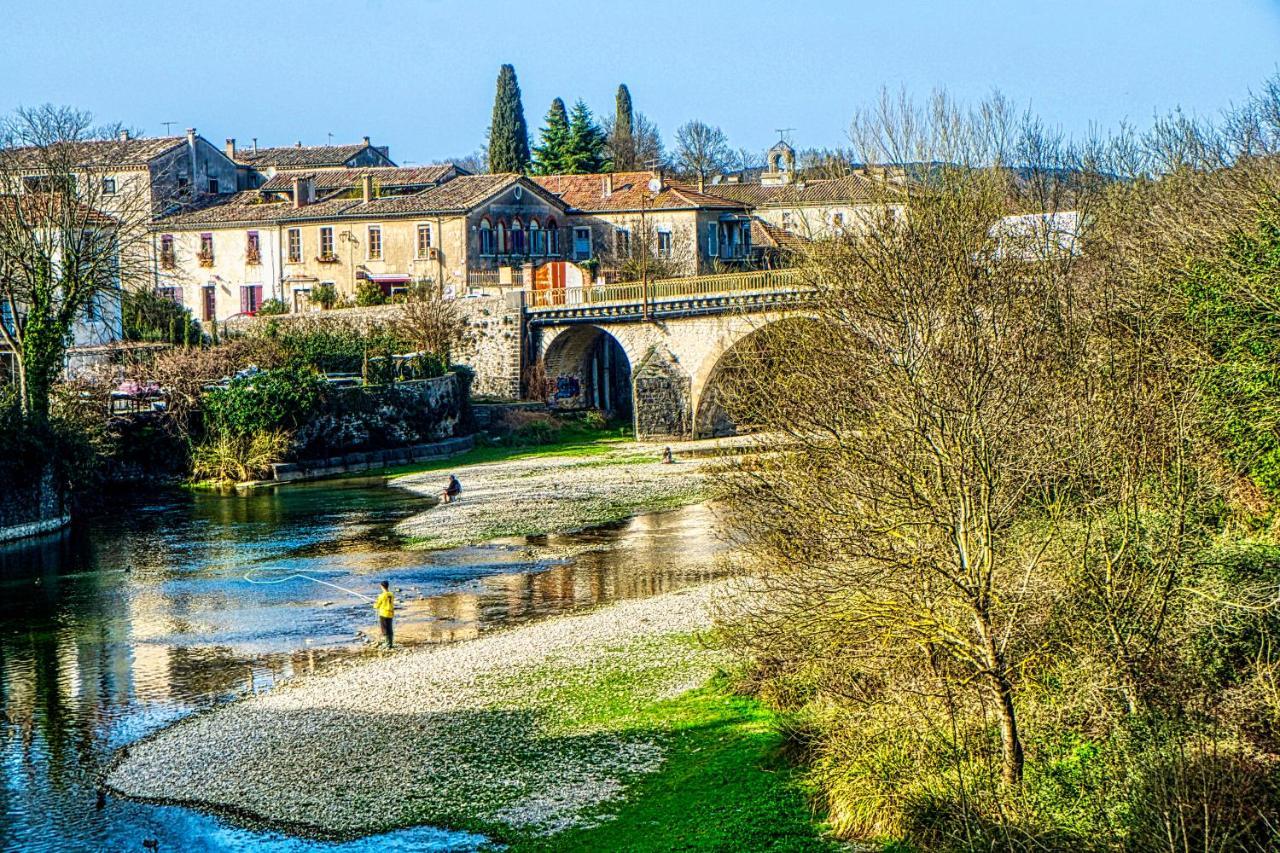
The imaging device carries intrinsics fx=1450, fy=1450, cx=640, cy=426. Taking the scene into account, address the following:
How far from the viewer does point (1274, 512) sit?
21.3m

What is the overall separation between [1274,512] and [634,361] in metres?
40.2

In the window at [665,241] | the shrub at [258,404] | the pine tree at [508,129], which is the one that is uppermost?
the pine tree at [508,129]

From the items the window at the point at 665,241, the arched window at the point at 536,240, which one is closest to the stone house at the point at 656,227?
the window at the point at 665,241

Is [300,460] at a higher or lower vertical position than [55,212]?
lower

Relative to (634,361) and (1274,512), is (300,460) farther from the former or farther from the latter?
(1274,512)

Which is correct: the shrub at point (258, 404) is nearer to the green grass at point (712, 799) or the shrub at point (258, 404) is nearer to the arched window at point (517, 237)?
the arched window at point (517, 237)

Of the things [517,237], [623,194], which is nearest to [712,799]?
[517,237]

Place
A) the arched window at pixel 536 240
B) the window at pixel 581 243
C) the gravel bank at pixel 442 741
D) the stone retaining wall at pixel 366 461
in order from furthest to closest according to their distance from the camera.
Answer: the window at pixel 581 243, the arched window at pixel 536 240, the stone retaining wall at pixel 366 461, the gravel bank at pixel 442 741

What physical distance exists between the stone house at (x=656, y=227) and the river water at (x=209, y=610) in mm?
Answer: 29620

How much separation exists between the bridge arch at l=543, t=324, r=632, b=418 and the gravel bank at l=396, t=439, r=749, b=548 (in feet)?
30.9

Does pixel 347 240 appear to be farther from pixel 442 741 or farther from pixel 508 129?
pixel 442 741

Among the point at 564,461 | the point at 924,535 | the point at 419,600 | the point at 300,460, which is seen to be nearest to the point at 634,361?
the point at 564,461

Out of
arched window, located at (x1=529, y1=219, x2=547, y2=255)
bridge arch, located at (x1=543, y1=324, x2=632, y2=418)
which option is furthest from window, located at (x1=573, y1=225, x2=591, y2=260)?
bridge arch, located at (x1=543, y1=324, x2=632, y2=418)

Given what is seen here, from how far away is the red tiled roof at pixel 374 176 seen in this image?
74.9 meters
